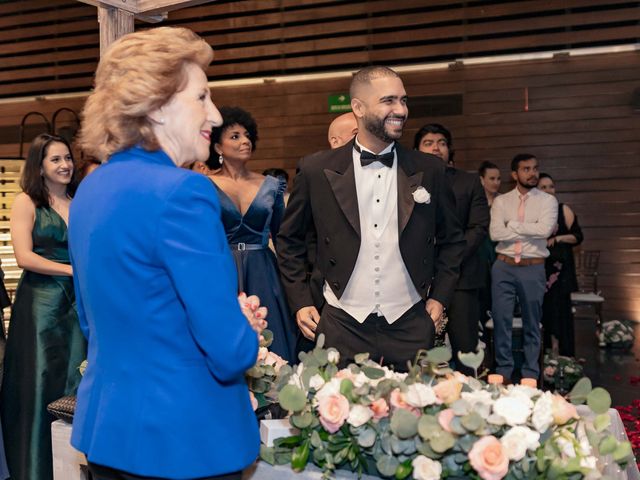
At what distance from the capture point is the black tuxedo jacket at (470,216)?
5.18m

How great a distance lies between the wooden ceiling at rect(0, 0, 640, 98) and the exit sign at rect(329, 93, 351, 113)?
0.38 metres

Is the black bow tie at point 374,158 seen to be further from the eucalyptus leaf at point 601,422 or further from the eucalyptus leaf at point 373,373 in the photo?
the eucalyptus leaf at point 601,422

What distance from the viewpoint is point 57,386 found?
13.0ft

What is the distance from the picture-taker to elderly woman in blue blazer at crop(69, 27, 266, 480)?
1.48 m

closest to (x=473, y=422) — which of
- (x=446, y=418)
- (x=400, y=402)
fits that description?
(x=446, y=418)

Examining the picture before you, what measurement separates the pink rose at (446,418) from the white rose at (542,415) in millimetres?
173

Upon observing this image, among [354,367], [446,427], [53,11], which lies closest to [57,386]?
[354,367]

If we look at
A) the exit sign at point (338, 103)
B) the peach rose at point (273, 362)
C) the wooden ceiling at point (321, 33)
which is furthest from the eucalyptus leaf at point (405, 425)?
the exit sign at point (338, 103)

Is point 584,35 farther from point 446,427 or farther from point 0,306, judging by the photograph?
point 446,427

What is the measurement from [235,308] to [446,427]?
22.8 inches

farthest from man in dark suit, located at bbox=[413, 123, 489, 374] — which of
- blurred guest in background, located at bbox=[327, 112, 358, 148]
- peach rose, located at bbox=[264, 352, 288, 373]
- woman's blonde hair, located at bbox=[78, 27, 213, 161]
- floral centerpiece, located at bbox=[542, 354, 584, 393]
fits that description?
woman's blonde hair, located at bbox=[78, 27, 213, 161]

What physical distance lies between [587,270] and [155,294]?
857 centimetres

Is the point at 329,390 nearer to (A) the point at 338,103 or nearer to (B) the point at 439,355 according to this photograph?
(B) the point at 439,355

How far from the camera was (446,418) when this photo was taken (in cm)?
179
